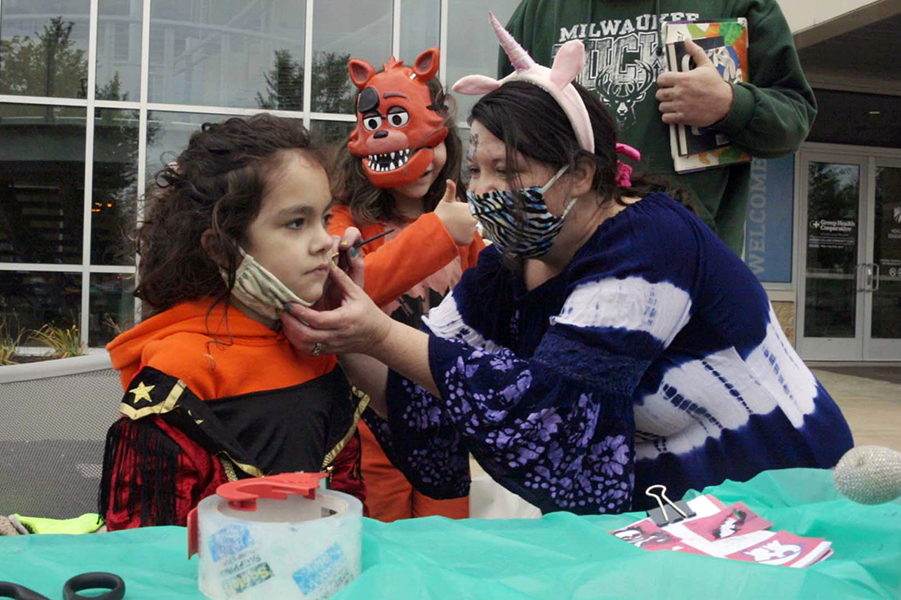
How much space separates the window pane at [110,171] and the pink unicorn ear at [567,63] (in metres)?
7.01

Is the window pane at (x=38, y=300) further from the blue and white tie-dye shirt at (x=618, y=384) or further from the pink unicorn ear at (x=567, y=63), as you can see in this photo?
the pink unicorn ear at (x=567, y=63)

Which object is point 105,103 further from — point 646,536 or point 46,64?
point 646,536

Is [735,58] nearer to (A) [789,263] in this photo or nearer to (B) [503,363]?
(B) [503,363]

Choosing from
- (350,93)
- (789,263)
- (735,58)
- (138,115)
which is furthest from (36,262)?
(789,263)

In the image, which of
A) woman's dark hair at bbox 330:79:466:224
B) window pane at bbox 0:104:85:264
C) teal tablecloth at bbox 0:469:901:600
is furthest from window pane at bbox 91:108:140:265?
teal tablecloth at bbox 0:469:901:600

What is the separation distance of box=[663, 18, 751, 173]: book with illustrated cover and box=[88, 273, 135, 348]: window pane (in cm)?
664

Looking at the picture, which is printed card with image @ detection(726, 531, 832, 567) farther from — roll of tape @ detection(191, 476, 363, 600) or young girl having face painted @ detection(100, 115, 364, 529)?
young girl having face painted @ detection(100, 115, 364, 529)

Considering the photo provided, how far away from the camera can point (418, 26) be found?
340 inches

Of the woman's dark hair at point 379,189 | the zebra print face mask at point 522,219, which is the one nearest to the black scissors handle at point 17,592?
the zebra print face mask at point 522,219

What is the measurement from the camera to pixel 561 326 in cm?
166

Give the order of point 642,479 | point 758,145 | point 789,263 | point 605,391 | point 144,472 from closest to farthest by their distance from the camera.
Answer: point 144,472, point 605,391, point 642,479, point 758,145, point 789,263

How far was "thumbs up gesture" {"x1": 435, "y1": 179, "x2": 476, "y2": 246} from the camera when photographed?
2219 mm

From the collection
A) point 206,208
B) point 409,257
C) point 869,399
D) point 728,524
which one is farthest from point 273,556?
point 869,399

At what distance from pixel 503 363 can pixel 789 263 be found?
1038 cm
